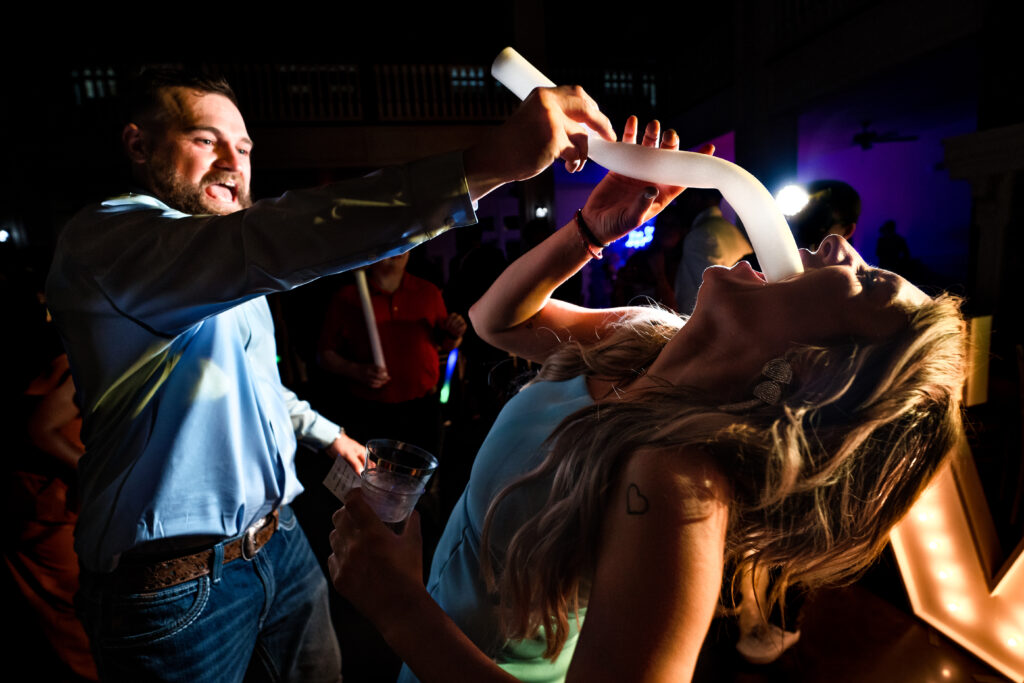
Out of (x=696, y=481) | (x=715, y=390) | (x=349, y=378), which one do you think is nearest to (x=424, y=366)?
(x=349, y=378)

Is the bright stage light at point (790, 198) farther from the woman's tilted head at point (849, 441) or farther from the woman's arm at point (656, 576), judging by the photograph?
the woman's arm at point (656, 576)

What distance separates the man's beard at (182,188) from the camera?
4.20 feet

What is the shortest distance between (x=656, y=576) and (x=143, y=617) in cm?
103

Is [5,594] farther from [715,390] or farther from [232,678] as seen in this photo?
[715,390]

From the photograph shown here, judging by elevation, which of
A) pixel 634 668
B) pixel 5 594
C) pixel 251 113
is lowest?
pixel 5 594

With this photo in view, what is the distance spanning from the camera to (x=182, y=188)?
130cm

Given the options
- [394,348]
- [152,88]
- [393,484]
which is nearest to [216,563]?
[393,484]

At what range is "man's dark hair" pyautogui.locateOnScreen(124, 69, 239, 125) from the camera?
4.19 ft

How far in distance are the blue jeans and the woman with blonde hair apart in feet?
1.32

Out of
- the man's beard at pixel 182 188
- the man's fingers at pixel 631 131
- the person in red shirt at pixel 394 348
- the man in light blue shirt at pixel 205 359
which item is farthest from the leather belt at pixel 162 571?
the person in red shirt at pixel 394 348

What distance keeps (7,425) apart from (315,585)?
1.43 metres

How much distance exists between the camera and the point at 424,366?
3.12 metres

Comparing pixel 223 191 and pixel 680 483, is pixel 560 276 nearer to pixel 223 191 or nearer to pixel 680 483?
pixel 680 483

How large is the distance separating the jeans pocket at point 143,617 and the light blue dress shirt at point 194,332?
3.8 inches
